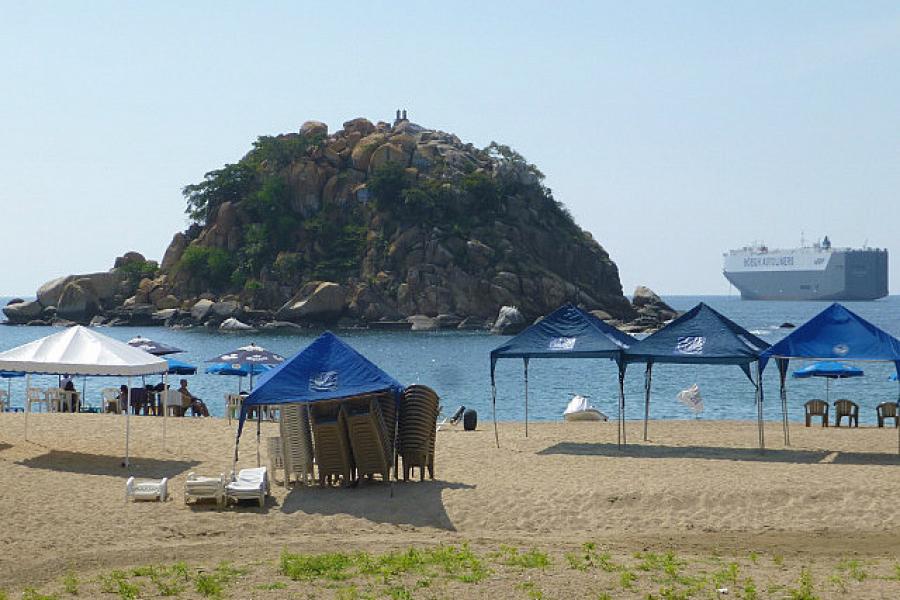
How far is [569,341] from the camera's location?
23.3m

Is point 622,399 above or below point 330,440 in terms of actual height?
above

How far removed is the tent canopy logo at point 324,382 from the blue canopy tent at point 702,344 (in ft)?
24.9

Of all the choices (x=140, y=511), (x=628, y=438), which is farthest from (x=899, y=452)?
(x=140, y=511)

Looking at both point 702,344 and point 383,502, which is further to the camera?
point 702,344

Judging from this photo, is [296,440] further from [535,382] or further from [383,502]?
[535,382]

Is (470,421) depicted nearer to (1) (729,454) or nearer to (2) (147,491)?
(1) (729,454)

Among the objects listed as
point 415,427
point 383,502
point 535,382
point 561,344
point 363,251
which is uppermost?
point 363,251

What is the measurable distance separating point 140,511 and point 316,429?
301cm

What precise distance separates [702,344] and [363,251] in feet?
299

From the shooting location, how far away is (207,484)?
16.4 meters

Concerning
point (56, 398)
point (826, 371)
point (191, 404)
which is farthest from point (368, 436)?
point (826, 371)

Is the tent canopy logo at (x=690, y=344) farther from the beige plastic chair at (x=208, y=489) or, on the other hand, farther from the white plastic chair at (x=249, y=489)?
the beige plastic chair at (x=208, y=489)

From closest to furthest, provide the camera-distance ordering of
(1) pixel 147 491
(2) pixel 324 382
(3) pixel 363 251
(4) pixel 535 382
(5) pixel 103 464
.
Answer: (1) pixel 147 491
(2) pixel 324 382
(5) pixel 103 464
(4) pixel 535 382
(3) pixel 363 251

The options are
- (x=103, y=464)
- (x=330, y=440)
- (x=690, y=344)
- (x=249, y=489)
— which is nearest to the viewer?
(x=249, y=489)
